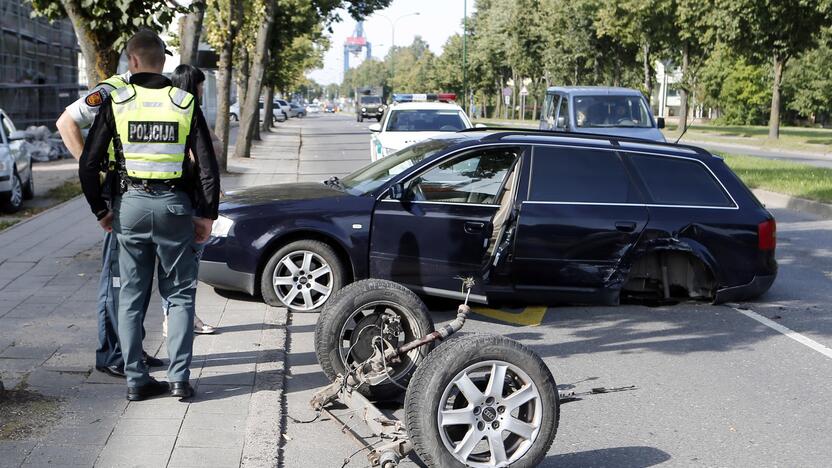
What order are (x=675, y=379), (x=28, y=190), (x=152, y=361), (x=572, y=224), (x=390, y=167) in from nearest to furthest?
(x=152, y=361) → (x=675, y=379) → (x=572, y=224) → (x=390, y=167) → (x=28, y=190)

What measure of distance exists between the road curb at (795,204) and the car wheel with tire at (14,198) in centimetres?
1243

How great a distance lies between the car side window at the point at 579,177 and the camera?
27.7 ft

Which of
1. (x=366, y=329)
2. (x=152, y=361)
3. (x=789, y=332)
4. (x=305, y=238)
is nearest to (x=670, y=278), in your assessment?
(x=789, y=332)

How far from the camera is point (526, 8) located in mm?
76312

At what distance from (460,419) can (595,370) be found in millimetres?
2607

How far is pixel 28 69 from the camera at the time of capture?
38375 mm

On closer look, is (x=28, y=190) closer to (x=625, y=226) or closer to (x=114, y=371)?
(x=625, y=226)

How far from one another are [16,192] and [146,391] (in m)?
11.3

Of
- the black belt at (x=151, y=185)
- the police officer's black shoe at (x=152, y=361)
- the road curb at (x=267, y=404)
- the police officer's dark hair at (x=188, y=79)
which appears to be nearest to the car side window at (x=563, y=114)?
the road curb at (x=267, y=404)

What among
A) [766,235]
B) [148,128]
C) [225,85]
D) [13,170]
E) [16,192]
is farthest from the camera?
[225,85]

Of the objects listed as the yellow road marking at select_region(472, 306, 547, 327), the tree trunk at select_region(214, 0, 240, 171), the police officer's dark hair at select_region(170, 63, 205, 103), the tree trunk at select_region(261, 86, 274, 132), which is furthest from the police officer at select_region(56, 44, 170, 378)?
the tree trunk at select_region(261, 86, 274, 132)

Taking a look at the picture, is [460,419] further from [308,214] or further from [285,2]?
[285,2]

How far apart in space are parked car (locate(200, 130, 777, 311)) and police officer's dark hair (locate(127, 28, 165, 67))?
312 centimetres

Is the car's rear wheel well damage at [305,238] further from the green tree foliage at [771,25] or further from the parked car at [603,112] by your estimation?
the green tree foliage at [771,25]
